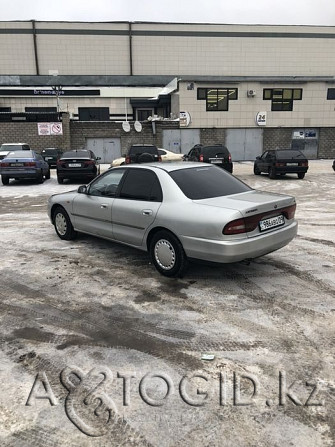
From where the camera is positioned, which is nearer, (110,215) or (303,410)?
(303,410)

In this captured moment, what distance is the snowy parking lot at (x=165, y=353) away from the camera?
8.00ft

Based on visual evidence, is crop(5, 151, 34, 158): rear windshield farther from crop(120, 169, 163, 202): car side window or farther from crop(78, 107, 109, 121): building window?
crop(78, 107, 109, 121): building window

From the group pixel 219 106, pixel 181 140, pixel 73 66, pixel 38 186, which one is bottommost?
pixel 38 186

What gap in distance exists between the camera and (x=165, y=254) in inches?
194

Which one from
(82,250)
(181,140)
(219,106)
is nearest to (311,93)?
(219,106)

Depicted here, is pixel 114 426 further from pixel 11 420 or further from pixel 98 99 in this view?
pixel 98 99

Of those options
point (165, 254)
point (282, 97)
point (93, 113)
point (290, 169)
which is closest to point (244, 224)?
point (165, 254)

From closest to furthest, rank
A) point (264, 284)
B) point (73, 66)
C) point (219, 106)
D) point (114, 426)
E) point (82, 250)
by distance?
point (114, 426) → point (264, 284) → point (82, 250) → point (219, 106) → point (73, 66)

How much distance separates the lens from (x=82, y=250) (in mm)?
6348

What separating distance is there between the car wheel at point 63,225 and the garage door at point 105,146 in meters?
22.1

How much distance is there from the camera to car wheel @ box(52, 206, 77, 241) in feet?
22.4

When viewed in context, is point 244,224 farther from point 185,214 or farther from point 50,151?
point 50,151

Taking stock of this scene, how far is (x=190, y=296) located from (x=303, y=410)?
6.62 feet

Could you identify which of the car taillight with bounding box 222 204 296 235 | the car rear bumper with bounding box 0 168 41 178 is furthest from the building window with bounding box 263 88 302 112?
the car taillight with bounding box 222 204 296 235
